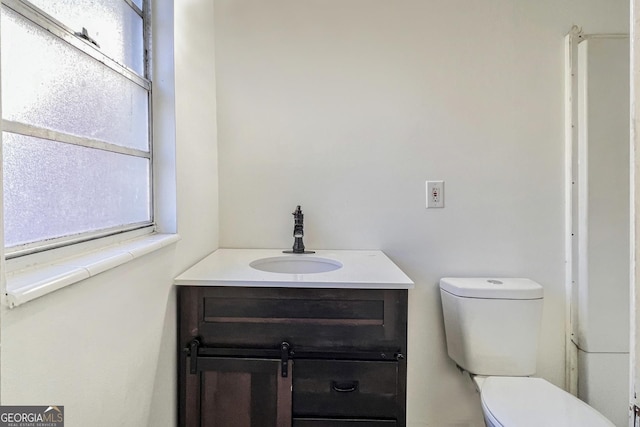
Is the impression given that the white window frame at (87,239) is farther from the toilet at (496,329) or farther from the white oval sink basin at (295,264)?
the toilet at (496,329)

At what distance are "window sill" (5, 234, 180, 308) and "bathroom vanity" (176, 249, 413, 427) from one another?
0.26 metres

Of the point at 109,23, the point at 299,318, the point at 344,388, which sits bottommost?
the point at 344,388

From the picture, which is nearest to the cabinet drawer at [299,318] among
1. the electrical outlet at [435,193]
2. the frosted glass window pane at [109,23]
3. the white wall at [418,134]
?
the white wall at [418,134]

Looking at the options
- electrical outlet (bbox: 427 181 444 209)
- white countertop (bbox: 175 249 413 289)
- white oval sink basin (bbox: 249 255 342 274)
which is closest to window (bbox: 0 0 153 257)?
white countertop (bbox: 175 249 413 289)

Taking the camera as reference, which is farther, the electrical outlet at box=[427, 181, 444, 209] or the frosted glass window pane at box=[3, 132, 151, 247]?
the electrical outlet at box=[427, 181, 444, 209]

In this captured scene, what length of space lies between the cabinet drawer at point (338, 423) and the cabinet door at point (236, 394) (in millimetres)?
43

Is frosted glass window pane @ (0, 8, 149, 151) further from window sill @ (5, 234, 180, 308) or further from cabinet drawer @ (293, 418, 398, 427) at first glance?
cabinet drawer @ (293, 418, 398, 427)

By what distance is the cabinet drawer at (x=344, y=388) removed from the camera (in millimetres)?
1038

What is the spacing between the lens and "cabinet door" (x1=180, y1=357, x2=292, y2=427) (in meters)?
1.04

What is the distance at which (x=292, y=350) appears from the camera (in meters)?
1.06

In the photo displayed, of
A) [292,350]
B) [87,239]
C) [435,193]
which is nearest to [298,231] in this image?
[292,350]

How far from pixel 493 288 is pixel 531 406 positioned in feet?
1.39

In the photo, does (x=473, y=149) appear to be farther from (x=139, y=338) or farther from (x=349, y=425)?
(x=139, y=338)

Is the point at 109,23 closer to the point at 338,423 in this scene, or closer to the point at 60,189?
the point at 60,189
